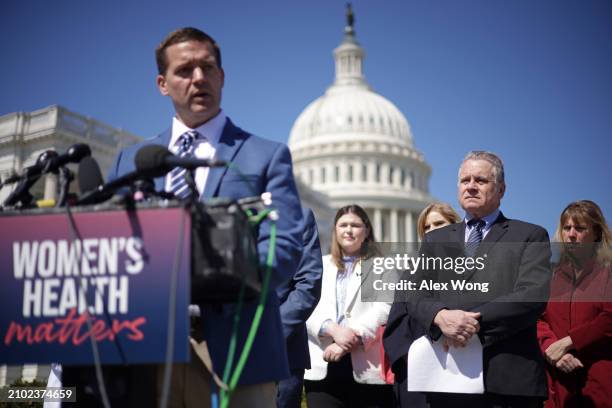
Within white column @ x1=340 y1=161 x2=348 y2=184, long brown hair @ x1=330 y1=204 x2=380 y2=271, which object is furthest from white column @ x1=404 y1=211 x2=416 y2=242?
long brown hair @ x1=330 y1=204 x2=380 y2=271

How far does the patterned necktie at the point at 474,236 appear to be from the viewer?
4.53 meters

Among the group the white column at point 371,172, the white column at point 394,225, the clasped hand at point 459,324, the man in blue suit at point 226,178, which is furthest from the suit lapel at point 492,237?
the white column at point 371,172

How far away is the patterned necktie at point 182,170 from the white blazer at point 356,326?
2.92 metres

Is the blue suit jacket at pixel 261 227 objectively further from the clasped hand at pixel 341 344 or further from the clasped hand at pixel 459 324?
the clasped hand at pixel 341 344

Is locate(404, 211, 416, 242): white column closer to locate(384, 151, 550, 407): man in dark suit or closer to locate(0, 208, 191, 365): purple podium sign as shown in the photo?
locate(384, 151, 550, 407): man in dark suit

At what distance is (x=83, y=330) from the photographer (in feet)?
6.98

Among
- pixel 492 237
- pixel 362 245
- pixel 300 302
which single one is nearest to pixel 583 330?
pixel 492 237

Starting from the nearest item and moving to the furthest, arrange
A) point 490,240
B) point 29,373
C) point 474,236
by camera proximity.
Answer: point 490,240 < point 474,236 < point 29,373

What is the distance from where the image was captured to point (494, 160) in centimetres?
468

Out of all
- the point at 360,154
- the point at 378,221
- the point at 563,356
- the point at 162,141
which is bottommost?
the point at 563,356

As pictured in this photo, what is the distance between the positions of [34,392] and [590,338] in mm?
4624

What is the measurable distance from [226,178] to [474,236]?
7.72 ft

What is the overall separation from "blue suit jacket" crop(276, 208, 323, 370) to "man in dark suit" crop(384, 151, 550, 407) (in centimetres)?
63

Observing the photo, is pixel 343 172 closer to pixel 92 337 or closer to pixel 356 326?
pixel 356 326
